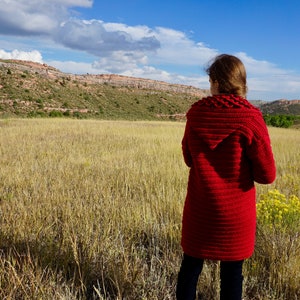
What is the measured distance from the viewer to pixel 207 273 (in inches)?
121

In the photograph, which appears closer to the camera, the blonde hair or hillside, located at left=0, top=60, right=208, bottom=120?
the blonde hair

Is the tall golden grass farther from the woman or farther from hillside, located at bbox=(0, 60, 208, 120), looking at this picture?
hillside, located at bbox=(0, 60, 208, 120)

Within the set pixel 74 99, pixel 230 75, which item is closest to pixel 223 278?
pixel 230 75

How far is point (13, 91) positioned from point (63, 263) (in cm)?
4802

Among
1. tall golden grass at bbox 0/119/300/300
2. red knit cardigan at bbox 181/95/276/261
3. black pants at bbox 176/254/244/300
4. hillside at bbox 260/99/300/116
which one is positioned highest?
hillside at bbox 260/99/300/116

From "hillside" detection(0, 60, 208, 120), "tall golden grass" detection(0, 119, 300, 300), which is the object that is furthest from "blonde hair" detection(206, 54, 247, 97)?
"hillside" detection(0, 60, 208, 120)

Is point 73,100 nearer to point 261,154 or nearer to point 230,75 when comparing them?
point 230,75

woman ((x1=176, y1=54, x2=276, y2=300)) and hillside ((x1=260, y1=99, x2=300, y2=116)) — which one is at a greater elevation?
hillside ((x1=260, y1=99, x2=300, y2=116))

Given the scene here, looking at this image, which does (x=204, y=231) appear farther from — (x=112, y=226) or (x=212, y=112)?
(x=112, y=226)

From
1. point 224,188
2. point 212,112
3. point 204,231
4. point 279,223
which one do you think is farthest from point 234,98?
point 279,223

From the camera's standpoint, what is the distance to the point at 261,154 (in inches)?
84.8

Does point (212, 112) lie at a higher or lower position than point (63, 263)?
higher

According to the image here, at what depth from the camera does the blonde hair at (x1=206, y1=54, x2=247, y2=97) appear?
2.16 meters

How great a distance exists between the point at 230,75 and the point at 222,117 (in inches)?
10.1
